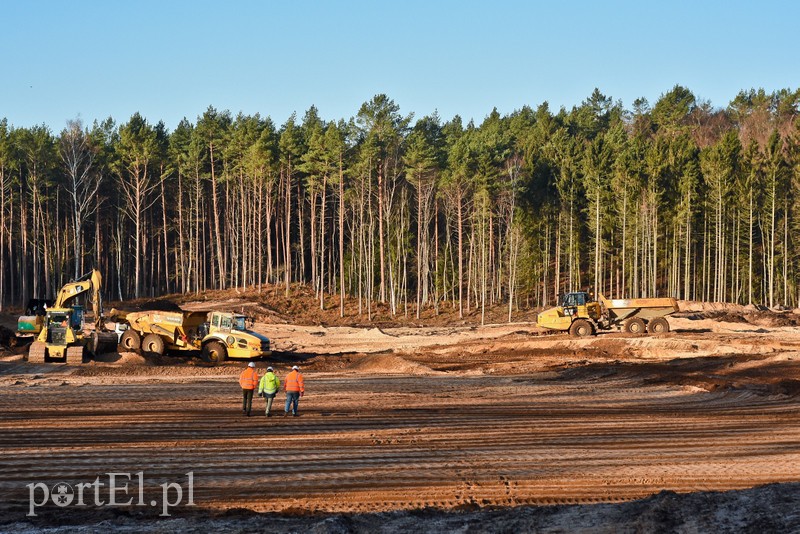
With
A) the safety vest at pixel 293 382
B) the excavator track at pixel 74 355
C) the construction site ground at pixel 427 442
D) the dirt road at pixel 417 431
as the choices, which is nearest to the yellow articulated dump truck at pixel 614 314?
Answer: the construction site ground at pixel 427 442

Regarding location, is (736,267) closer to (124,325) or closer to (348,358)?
(348,358)

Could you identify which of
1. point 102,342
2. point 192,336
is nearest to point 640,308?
point 192,336

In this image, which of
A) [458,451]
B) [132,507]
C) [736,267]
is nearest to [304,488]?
[132,507]

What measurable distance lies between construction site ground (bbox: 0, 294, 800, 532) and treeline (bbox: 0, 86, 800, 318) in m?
35.0

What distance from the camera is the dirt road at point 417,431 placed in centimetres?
1527

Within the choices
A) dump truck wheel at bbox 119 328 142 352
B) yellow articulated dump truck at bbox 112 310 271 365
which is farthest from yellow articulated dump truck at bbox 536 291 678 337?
dump truck wheel at bbox 119 328 142 352

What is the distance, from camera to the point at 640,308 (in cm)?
4750

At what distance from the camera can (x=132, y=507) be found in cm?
1363

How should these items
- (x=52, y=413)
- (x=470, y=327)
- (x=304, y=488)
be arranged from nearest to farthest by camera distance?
(x=304, y=488) < (x=52, y=413) < (x=470, y=327)

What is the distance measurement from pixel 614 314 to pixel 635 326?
1.29m

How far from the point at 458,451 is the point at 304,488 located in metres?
4.57

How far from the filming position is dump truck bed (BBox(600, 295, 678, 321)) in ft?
155

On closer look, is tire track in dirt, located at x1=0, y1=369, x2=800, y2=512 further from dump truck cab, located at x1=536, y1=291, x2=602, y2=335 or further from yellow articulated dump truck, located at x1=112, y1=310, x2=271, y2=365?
dump truck cab, located at x1=536, y1=291, x2=602, y2=335

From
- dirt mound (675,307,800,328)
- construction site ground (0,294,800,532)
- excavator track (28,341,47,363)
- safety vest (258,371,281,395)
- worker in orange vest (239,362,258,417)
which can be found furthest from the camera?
dirt mound (675,307,800,328)
